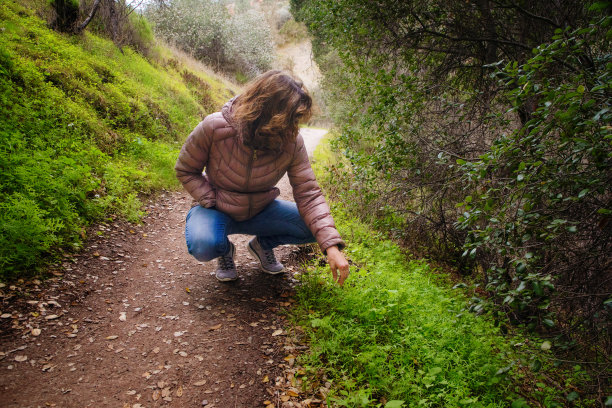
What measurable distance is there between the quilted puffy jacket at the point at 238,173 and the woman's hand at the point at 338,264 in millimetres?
89

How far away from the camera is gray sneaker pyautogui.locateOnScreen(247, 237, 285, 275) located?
348 centimetres

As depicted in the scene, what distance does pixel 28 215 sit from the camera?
3.07 metres

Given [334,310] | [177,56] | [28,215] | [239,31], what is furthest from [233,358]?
[239,31]

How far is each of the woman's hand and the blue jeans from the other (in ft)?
2.00

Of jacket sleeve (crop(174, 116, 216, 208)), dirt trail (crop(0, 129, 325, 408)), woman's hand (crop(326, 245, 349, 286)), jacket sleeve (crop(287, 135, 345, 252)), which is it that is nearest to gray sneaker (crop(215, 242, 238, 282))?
dirt trail (crop(0, 129, 325, 408))

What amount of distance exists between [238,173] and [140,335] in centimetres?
153

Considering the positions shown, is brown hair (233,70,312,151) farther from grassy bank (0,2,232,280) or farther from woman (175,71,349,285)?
grassy bank (0,2,232,280)

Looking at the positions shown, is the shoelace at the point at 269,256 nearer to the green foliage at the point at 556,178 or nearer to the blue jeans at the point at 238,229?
the blue jeans at the point at 238,229

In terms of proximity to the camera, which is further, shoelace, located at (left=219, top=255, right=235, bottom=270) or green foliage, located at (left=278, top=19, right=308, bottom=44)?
green foliage, located at (left=278, top=19, right=308, bottom=44)

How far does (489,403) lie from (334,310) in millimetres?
1266

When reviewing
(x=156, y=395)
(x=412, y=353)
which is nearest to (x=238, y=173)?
(x=156, y=395)

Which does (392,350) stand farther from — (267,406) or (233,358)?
(233,358)

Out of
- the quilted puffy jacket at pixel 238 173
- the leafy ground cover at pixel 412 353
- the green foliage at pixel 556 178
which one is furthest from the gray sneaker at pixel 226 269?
the green foliage at pixel 556 178

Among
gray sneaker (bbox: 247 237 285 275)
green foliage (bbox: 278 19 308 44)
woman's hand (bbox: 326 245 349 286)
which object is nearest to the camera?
woman's hand (bbox: 326 245 349 286)
